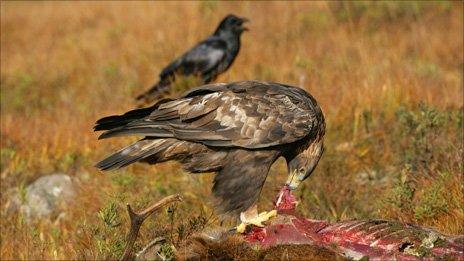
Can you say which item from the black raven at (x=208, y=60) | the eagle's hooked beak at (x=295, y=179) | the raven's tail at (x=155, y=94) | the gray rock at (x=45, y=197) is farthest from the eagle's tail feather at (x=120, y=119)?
the black raven at (x=208, y=60)

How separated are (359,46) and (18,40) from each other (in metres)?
6.49

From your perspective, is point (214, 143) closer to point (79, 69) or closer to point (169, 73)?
point (169, 73)

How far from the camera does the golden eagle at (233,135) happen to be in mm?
4520

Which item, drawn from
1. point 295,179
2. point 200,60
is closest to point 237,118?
point 295,179

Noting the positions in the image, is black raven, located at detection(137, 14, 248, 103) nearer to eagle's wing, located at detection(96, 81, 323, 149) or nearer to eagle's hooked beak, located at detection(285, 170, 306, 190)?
eagle's wing, located at detection(96, 81, 323, 149)

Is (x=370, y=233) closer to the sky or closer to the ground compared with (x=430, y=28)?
closer to the sky

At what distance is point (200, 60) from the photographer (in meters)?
9.42

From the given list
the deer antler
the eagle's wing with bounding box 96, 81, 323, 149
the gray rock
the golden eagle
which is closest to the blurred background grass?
the gray rock

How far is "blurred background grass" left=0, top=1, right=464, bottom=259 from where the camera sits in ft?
17.6

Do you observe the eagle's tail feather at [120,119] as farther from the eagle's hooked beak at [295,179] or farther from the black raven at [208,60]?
the black raven at [208,60]

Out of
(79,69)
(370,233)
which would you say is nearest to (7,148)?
(79,69)

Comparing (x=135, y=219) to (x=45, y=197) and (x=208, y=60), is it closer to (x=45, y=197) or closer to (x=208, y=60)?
(x=45, y=197)

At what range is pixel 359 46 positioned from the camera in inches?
368

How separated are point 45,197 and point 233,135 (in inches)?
122
